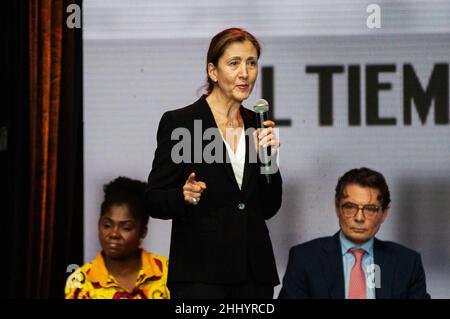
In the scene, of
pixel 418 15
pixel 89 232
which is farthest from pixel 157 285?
pixel 418 15

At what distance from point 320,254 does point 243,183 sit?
1.09 metres

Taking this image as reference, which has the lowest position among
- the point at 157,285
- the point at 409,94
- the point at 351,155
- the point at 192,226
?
the point at 157,285

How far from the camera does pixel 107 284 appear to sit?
4.03m

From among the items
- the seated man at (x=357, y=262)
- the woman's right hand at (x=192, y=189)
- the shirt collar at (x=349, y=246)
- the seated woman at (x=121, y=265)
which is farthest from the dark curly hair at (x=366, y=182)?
the woman's right hand at (x=192, y=189)

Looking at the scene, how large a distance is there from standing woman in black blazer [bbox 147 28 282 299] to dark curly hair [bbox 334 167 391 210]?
1142 mm

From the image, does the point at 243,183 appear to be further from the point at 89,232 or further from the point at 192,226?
the point at 89,232

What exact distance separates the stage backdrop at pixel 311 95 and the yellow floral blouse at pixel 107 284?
48cm

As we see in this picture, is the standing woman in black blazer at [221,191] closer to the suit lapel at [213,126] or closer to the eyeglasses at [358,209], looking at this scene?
the suit lapel at [213,126]

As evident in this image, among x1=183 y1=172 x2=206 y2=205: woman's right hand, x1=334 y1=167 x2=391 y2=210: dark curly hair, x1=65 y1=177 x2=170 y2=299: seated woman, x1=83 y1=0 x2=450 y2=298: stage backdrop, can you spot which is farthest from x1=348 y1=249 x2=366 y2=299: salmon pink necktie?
x1=183 y1=172 x2=206 y2=205: woman's right hand

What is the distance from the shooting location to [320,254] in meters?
3.91

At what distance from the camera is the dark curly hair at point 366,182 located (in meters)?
4.04

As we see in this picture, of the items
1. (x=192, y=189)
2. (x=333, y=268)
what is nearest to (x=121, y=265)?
(x=333, y=268)

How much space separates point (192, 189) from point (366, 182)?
4.85 feet

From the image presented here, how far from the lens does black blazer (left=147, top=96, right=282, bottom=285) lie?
289 cm
